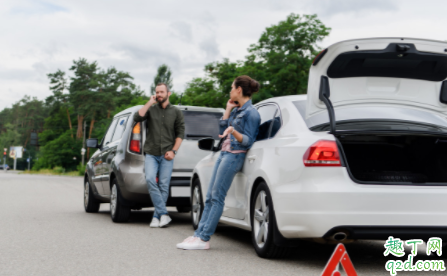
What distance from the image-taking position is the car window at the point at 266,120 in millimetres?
6285

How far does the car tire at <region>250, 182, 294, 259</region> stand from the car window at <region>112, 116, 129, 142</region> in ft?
14.1

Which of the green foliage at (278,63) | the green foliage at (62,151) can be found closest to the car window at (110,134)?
the green foliage at (278,63)

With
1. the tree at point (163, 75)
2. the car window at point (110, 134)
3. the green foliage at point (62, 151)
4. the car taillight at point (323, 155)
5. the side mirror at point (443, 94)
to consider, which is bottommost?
the green foliage at point (62, 151)

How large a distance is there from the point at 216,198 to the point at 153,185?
2.21 m

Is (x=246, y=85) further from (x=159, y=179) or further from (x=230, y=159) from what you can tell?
(x=159, y=179)

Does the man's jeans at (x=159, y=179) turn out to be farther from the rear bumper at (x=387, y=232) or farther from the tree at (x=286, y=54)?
the tree at (x=286, y=54)

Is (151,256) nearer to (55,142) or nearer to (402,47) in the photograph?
(402,47)

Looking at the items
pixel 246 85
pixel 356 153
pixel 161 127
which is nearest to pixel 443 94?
pixel 356 153

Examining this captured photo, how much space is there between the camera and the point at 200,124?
9.41m

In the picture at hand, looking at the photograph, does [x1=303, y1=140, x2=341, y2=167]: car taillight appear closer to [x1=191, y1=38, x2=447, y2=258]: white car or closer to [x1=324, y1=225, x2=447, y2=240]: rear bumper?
[x1=191, y1=38, x2=447, y2=258]: white car

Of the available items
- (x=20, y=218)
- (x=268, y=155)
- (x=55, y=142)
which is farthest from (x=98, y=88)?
(x=268, y=155)

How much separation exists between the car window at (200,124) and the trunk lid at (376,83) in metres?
3.98

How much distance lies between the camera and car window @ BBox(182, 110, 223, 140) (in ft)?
30.6

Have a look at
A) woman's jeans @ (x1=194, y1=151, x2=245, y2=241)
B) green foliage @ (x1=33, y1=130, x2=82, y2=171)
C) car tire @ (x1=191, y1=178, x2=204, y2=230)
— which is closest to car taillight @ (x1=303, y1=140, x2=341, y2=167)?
woman's jeans @ (x1=194, y1=151, x2=245, y2=241)
